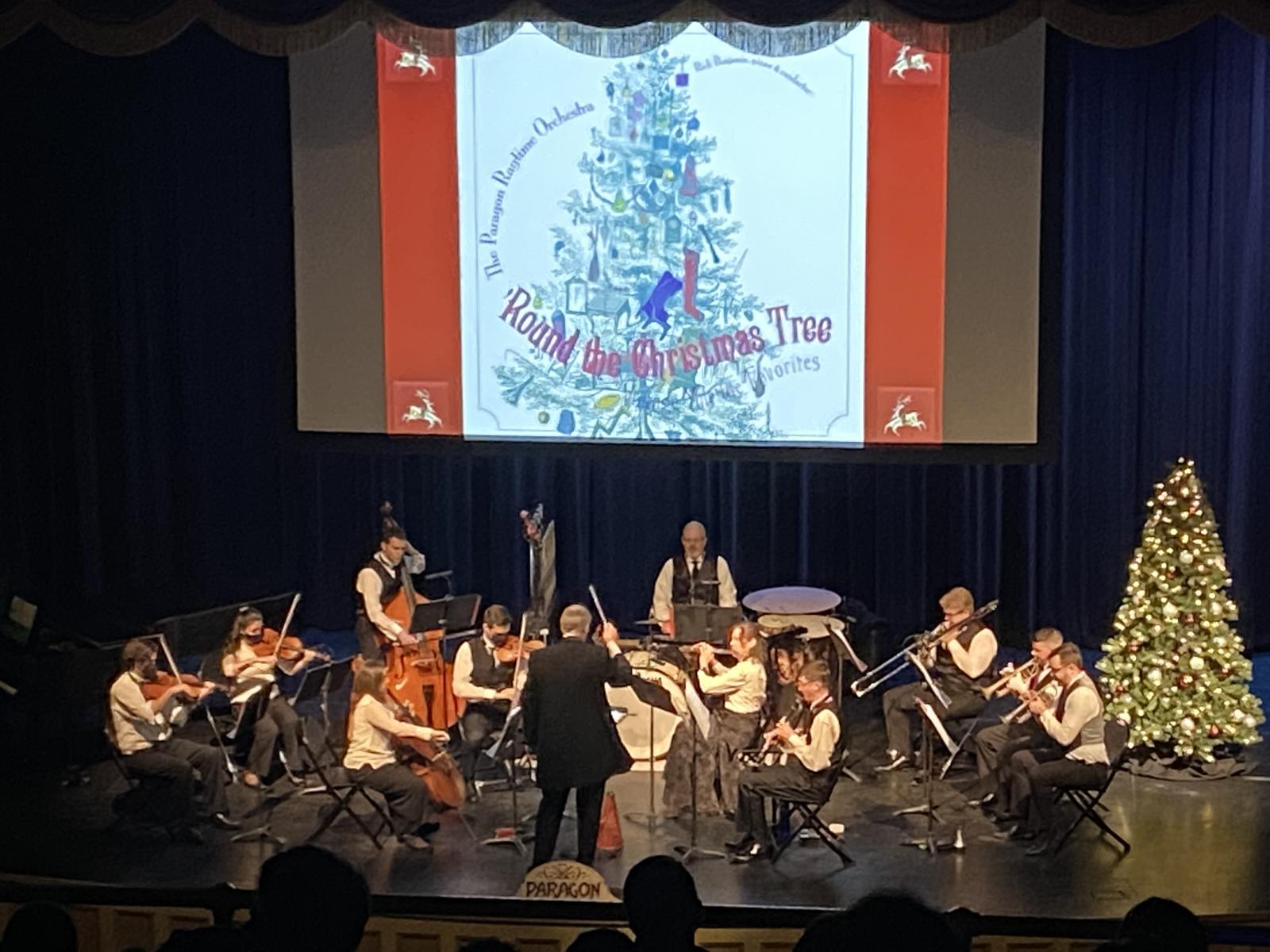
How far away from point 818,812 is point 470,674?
5.74 ft

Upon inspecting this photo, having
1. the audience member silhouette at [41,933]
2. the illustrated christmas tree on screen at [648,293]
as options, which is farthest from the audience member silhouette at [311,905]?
the illustrated christmas tree on screen at [648,293]

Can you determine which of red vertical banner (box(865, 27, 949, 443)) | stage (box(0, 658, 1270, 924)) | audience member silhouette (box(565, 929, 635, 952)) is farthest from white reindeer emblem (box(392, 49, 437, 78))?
audience member silhouette (box(565, 929, 635, 952))

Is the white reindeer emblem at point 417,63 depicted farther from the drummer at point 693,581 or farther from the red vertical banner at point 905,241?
the drummer at point 693,581

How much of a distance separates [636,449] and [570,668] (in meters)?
2.42

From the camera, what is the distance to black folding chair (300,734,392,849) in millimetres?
8047

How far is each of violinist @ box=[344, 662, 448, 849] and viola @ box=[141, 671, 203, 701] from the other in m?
0.85

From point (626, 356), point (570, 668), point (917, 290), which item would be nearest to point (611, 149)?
point (626, 356)

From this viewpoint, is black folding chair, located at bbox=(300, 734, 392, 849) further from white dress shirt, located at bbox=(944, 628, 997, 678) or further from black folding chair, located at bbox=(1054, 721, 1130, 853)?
black folding chair, located at bbox=(1054, 721, 1130, 853)

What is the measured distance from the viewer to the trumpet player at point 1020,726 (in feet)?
26.7

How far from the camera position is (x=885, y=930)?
3.05m

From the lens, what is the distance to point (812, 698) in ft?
25.8

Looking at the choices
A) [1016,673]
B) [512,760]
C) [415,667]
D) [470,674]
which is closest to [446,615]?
[470,674]

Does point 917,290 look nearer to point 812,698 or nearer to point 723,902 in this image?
point 812,698

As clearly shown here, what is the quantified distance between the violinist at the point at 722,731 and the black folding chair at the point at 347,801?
53.3 inches
